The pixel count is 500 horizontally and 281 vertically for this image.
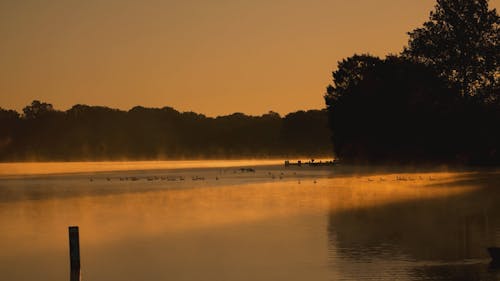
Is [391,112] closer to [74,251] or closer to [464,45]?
[464,45]

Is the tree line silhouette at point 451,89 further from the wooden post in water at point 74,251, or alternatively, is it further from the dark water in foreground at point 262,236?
the wooden post in water at point 74,251

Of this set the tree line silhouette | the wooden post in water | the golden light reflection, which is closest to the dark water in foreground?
the golden light reflection

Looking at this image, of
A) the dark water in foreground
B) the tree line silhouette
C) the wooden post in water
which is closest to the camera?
the dark water in foreground

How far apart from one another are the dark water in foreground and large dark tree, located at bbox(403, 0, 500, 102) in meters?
35.5

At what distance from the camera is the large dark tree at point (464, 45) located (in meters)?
102

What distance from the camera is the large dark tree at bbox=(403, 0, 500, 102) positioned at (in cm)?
10231

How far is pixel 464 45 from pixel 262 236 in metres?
71.0

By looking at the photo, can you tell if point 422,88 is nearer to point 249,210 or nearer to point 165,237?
point 249,210

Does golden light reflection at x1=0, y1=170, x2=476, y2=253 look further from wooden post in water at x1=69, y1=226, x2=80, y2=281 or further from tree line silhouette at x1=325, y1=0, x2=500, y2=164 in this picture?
tree line silhouette at x1=325, y1=0, x2=500, y2=164

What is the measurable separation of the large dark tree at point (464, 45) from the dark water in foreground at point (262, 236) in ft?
117

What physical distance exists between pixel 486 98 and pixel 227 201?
4838 centimetres

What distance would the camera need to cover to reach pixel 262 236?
38625 mm

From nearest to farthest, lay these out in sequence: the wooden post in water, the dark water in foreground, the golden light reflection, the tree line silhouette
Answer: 1. the dark water in foreground
2. the wooden post in water
3. the golden light reflection
4. the tree line silhouette

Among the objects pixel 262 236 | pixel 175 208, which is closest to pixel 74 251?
pixel 262 236
